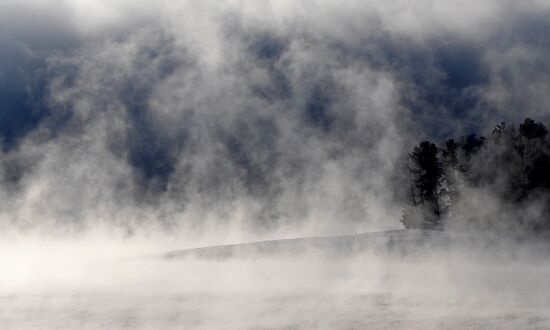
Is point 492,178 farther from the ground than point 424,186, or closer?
closer

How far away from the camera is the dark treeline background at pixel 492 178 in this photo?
126 feet

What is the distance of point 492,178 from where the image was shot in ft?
132

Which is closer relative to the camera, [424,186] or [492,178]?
[492,178]

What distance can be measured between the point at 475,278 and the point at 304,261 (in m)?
9.24

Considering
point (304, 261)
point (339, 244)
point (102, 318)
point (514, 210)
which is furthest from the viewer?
point (514, 210)

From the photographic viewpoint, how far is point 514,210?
39.0m

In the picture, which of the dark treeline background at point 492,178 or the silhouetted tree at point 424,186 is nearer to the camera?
the dark treeline background at point 492,178

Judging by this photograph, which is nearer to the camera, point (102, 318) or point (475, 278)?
point (102, 318)

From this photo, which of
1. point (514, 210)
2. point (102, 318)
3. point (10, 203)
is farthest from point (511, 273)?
point (10, 203)

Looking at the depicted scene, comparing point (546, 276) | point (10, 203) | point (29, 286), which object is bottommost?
point (546, 276)

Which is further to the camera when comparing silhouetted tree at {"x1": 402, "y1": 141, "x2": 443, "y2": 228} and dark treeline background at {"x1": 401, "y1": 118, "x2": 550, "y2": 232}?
silhouetted tree at {"x1": 402, "y1": 141, "x2": 443, "y2": 228}

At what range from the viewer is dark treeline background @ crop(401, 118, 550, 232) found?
38.5 m

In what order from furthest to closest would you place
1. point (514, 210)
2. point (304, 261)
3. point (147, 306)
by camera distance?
point (514, 210)
point (304, 261)
point (147, 306)

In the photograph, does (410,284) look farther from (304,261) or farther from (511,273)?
(304,261)
